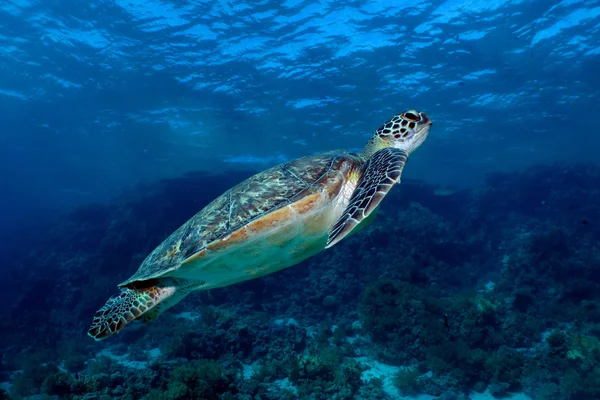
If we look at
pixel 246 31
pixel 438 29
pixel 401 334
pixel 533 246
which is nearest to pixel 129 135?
pixel 246 31

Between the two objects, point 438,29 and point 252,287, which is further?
point 438,29

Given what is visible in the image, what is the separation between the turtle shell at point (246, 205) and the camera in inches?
164

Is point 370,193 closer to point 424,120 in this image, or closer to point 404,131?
point 404,131

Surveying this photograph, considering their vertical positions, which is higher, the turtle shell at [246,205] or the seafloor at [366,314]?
the turtle shell at [246,205]

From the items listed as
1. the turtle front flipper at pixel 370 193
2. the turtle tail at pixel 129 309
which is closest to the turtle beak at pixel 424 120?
the turtle front flipper at pixel 370 193

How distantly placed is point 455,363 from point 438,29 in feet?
49.4

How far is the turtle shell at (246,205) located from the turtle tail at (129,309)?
Answer: 0.40m

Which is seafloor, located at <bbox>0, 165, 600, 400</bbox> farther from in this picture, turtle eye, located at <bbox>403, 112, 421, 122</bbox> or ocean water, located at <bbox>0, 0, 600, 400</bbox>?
turtle eye, located at <bbox>403, 112, 421, 122</bbox>

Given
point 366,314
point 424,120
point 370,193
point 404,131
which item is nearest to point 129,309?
point 370,193

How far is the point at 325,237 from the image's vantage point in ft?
15.9

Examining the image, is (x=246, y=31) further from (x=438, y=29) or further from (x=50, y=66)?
(x=50, y=66)

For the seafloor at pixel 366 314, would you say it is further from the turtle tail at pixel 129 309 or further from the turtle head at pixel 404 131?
the turtle head at pixel 404 131

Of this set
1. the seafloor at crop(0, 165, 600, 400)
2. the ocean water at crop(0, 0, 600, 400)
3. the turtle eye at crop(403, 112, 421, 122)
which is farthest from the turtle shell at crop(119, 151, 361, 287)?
the seafloor at crop(0, 165, 600, 400)

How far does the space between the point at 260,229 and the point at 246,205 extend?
1.56 ft
